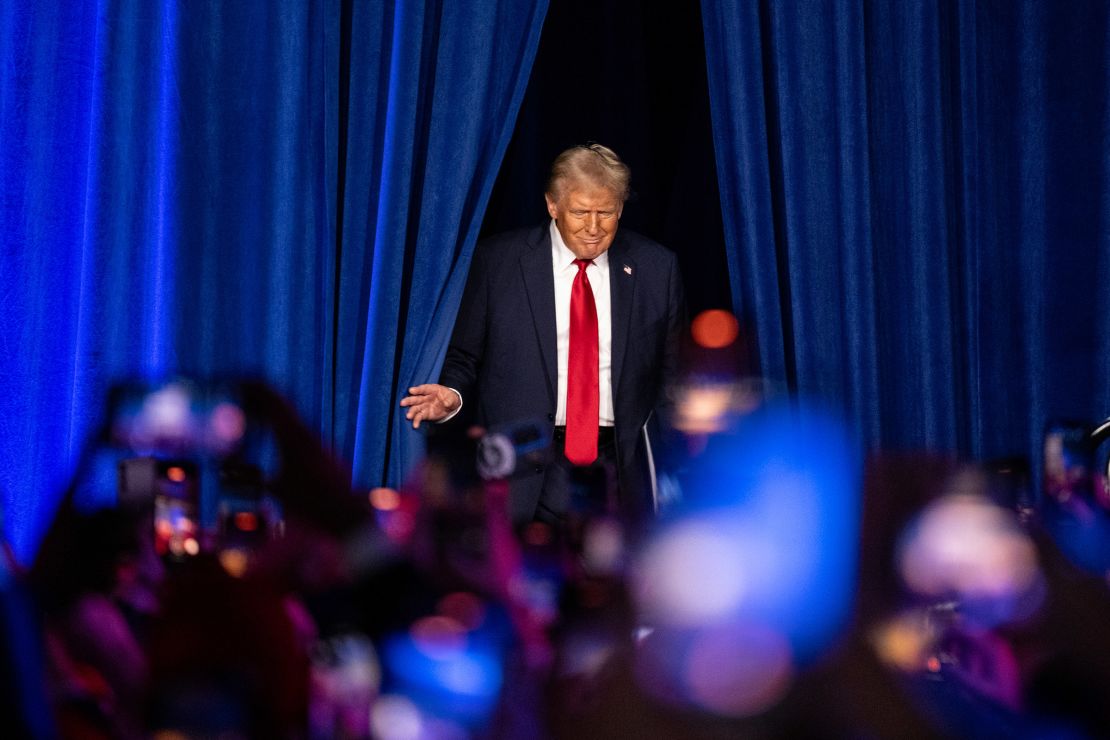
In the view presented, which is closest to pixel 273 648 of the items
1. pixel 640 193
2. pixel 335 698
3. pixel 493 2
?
pixel 335 698

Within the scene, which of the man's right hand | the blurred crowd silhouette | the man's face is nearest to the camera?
the blurred crowd silhouette

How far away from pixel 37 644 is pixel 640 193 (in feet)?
9.32

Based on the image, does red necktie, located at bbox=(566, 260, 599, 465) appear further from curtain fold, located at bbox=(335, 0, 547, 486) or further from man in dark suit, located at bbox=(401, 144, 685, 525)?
curtain fold, located at bbox=(335, 0, 547, 486)

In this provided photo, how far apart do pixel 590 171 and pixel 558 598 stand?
168 centimetres

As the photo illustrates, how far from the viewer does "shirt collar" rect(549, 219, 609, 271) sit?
8.85 ft

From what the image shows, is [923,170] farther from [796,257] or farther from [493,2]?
[493,2]

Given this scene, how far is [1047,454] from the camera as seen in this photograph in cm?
125

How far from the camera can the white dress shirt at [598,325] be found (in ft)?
8.66

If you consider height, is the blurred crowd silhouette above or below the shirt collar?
below

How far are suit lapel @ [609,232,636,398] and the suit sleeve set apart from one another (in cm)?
32

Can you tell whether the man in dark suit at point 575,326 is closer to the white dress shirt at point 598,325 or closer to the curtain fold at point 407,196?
the white dress shirt at point 598,325

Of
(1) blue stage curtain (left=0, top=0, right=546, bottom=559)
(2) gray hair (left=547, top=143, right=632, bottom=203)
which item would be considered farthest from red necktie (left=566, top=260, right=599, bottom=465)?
(1) blue stage curtain (left=0, top=0, right=546, bottom=559)

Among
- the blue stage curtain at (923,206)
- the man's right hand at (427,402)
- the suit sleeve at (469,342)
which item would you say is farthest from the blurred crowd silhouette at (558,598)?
the blue stage curtain at (923,206)

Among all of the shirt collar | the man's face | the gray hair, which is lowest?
the shirt collar
